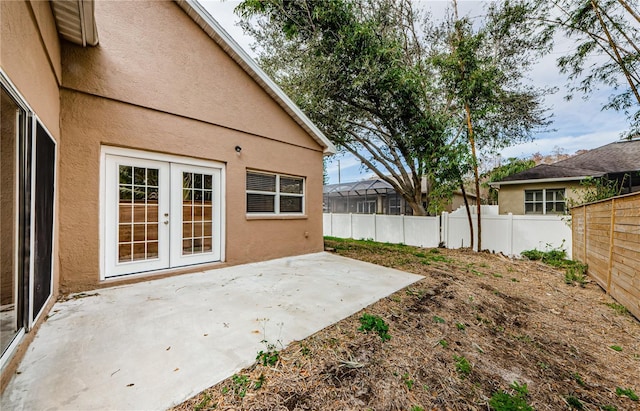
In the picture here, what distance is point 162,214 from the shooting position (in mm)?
4676

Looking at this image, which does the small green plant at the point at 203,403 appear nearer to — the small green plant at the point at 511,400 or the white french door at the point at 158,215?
the small green plant at the point at 511,400

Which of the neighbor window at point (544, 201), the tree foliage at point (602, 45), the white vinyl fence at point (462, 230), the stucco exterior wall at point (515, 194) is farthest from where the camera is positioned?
the stucco exterior wall at point (515, 194)

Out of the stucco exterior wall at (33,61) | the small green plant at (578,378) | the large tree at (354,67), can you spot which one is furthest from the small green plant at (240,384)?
the large tree at (354,67)

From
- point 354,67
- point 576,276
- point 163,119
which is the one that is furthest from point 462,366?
point 354,67

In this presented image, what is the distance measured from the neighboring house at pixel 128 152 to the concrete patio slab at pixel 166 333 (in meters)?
0.27

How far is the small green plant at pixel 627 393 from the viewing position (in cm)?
231

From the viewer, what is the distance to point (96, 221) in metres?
4.00

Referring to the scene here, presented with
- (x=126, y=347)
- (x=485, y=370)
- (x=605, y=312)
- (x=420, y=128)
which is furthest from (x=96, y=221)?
(x=420, y=128)

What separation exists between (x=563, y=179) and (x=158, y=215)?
1316cm

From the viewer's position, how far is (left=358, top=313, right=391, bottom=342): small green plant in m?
2.91

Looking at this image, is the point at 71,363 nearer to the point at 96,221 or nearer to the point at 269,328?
the point at 269,328

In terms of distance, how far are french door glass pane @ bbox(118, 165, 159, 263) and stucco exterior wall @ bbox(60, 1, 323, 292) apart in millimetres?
353

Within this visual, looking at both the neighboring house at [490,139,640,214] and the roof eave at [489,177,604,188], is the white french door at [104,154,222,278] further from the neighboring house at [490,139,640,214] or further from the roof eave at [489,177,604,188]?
the roof eave at [489,177,604,188]

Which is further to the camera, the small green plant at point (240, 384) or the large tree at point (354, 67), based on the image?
the large tree at point (354, 67)
